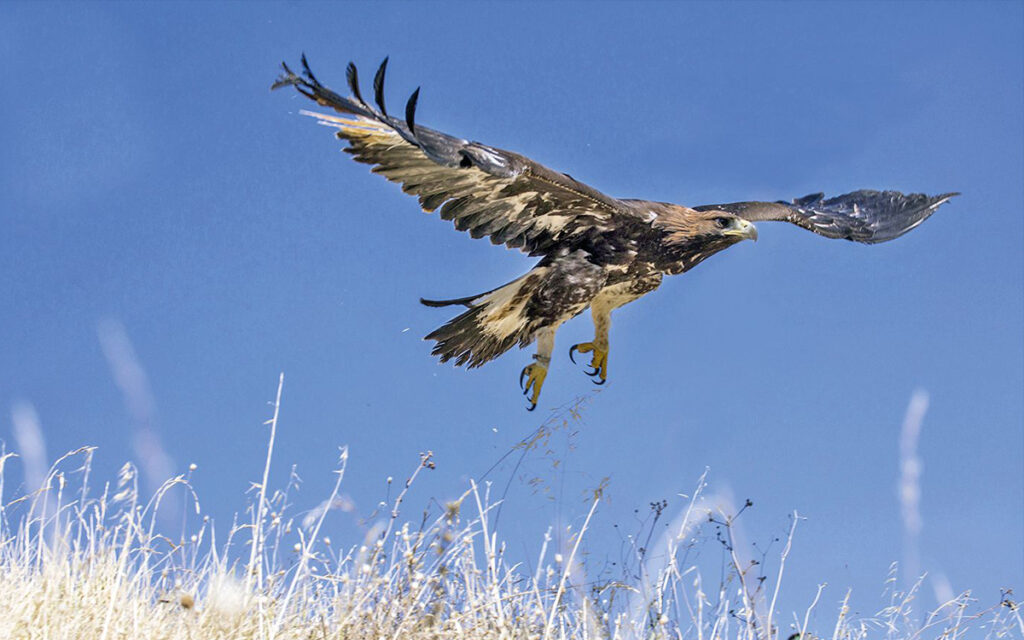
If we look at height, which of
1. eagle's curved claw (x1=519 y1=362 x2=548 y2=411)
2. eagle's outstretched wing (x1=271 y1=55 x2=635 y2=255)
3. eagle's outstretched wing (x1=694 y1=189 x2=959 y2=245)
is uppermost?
eagle's outstretched wing (x1=694 y1=189 x2=959 y2=245)

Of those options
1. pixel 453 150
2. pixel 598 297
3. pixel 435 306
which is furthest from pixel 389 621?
pixel 598 297

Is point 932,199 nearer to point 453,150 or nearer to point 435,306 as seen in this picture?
point 435,306

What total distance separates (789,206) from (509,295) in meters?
3.16

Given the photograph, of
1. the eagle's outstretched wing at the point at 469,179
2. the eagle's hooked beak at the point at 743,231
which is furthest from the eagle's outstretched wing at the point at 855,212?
the eagle's outstretched wing at the point at 469,179

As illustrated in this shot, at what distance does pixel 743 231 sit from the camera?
6727 millimetres

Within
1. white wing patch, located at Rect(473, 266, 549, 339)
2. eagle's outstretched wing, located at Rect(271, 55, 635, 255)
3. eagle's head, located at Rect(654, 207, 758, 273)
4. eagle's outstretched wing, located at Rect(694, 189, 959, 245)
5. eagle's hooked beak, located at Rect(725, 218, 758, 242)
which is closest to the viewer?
eagle's outstretched wing, located at Rect(271, 55, 635, 255)

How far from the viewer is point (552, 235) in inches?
249

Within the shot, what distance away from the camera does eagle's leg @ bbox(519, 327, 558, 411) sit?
6.45 meters

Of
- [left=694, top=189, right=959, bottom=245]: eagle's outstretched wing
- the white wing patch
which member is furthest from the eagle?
[left=694, top=189, right=959, bottom=245]: eagle's outstretched wing

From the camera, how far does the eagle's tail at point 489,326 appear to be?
634cm

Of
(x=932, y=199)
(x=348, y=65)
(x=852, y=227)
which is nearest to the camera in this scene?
(x=348, y=65)

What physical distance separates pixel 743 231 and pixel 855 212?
2.33 m

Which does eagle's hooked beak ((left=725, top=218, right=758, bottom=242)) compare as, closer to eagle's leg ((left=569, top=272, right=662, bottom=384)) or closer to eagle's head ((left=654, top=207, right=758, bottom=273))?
eagle's head ((left=654, top=207, right=758, bottom=273))

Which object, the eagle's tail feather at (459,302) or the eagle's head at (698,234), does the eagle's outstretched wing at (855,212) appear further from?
the eagle's tail feather at (459,302)
